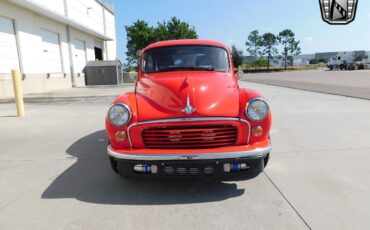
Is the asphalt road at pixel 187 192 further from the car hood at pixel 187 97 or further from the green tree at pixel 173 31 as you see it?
the green tree at pixel 173 31

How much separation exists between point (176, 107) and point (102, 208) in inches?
51.3

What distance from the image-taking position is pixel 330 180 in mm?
3705

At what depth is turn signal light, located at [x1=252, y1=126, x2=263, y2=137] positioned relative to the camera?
3381 mm

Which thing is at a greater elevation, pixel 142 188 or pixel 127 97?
pixel 127 97

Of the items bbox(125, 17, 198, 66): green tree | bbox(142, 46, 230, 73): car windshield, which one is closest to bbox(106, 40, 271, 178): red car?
bbox(142, 46, 230, 73): car windshield

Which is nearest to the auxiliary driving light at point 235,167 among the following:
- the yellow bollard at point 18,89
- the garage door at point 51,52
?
the yellow bollard at point 18,89

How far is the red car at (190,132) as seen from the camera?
124 inches

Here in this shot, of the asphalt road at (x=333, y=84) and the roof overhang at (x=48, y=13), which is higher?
the roof overhang at (x=48, y=13)

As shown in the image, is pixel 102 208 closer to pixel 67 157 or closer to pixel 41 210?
pixel 41 210

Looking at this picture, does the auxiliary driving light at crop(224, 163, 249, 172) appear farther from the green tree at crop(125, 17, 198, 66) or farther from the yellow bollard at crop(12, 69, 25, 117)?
the green tree at crop(125, 17, 198, 66)

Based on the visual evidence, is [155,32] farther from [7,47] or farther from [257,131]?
[257,131]

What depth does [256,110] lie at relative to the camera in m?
3.46

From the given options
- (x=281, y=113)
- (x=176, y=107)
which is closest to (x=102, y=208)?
(x=176, y=107)
